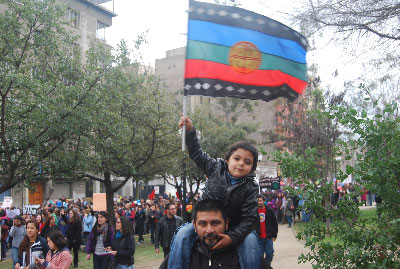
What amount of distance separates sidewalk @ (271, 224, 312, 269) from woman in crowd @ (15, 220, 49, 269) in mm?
5600

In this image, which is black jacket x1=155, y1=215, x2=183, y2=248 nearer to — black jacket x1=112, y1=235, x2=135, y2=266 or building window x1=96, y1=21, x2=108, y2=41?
black jacket x1=112, y1=235, x2=135, y2=266

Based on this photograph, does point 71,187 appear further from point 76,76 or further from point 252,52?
point 252,52

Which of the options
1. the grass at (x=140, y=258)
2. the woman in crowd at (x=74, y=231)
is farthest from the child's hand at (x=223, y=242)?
the woman in crowd at (x=74, y=231)

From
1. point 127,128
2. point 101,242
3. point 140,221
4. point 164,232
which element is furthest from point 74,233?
point 140,221

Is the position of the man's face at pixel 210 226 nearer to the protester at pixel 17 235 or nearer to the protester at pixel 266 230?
the protester at pixel 266 230

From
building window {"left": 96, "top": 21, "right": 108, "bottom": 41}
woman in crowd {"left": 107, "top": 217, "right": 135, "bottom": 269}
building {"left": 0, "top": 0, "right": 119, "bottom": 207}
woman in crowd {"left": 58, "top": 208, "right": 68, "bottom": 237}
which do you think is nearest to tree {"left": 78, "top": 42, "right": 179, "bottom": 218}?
woman in crowd {"left": 58, "top": 208, "right": 68, "bottom": 237}

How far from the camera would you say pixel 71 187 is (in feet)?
144

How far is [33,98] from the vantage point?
1331 centimetres

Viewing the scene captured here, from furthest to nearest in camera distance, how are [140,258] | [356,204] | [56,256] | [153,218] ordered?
[153,218] → [140,258] → [56,256] → [356,204]

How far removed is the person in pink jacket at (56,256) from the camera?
683 centimetres

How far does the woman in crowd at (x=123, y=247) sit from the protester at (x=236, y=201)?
19.0 ft

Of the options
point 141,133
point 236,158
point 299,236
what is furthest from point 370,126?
point 141,133

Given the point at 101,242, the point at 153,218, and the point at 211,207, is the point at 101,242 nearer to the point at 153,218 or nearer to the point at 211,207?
the point at 211,207

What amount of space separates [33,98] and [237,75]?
9.93 metres
